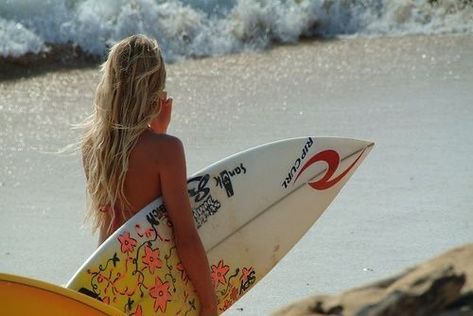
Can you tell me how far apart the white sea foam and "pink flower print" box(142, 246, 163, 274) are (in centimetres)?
647

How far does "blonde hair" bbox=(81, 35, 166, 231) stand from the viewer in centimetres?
343

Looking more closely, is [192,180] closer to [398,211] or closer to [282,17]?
[398,211]

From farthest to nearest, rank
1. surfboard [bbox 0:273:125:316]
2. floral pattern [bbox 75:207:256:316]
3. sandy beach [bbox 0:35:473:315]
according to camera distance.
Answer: sandy beach [bbox 0:35:473:315] → floral pattern [bbox 75:207:256:316] → surfboard [bbox 0:273:125:316]

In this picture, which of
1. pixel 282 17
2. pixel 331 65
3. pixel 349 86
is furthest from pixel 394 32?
A: pixel 349 86

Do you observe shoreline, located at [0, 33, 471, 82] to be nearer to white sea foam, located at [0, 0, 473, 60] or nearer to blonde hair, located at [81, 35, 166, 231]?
white sea foam, located at [0, 0, 473, 60]

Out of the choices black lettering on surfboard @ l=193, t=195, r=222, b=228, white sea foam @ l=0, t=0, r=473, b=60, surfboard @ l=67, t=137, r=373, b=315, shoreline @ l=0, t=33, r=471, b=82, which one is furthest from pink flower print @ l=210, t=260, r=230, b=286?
white sea foam @ l=0, t=0, r=473, b=60

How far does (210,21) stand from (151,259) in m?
7.89

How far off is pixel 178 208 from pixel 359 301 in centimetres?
70

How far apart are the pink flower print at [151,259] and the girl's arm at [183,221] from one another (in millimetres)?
97

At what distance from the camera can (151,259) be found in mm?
3580

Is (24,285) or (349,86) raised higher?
(24,285)

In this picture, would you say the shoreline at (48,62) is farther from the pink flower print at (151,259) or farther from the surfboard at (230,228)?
the pink flower print at (151,259)

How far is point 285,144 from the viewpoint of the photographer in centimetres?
422

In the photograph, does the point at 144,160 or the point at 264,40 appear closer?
the point at 144,160
